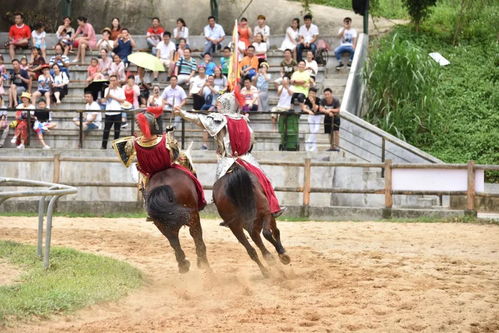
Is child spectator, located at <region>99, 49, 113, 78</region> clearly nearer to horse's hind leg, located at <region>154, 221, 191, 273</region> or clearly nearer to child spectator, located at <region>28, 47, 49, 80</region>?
child spectator, located at <region>28, 47, 49, 80</region>

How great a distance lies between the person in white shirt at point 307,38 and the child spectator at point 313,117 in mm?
2785

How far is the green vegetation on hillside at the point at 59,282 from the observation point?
29.1ft

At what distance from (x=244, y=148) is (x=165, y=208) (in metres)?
1.27

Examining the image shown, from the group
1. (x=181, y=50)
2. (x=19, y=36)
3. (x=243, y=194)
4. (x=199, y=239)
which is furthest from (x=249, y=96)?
(x=243, y=194)

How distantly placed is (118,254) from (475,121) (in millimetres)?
12001

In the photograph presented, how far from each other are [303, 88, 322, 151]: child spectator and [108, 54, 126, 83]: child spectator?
15.6ft

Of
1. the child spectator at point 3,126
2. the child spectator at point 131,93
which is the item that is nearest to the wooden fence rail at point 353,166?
the child spectator at point 3,126

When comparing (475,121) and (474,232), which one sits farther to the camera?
(475,121)

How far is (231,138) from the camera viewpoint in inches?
444

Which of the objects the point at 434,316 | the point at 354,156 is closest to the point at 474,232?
the point at 354,156

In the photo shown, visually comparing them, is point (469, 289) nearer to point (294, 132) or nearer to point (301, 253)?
point (301, 253)

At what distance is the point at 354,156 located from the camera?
1994 cm

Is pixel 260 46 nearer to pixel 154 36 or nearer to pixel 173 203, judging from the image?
pixel 154 36

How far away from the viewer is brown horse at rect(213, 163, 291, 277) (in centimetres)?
1080
